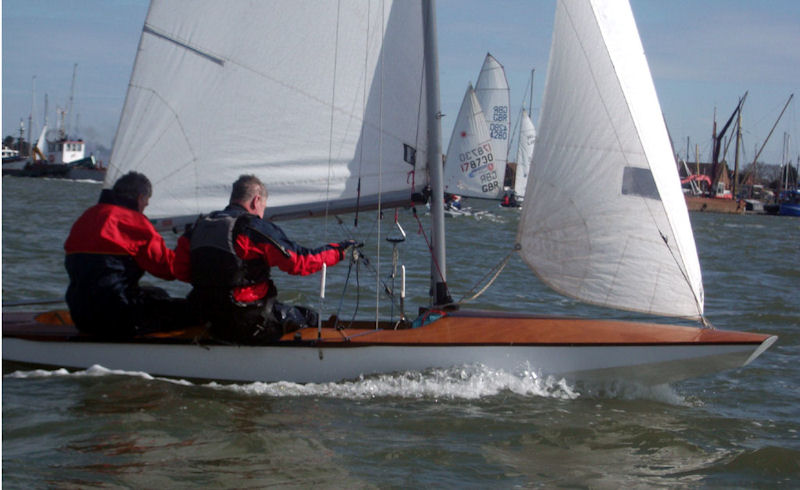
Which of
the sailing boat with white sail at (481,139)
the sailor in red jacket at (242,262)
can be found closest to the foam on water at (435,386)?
the sailor in red jacket at (242,262)

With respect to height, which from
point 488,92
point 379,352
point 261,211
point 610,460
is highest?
point 488,92

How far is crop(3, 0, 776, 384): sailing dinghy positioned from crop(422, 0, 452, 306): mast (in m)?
0.01

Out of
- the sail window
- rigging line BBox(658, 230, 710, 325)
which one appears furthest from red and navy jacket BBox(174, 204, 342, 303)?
rigging line BBox(658, 230, 710, 325)

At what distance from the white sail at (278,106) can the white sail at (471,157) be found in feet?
68.3

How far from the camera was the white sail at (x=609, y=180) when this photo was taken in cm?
534

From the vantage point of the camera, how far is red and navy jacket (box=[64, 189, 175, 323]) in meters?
5.15

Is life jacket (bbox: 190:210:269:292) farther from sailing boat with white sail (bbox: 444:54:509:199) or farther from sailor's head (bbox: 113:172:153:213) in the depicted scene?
sailing boat with white sail (bbox: 444:54:509:199)

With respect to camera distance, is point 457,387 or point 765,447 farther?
point 457,387

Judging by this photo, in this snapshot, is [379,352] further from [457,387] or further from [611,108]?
[611,108]

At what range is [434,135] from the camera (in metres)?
5.76

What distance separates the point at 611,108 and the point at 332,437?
2.56 metres

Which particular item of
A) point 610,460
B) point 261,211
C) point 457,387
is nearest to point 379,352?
point 457,387

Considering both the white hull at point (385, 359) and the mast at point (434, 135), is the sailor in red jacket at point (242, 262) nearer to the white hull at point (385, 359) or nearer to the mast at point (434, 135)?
the white hull at point (385, 359)

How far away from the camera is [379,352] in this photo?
518 centimetres
